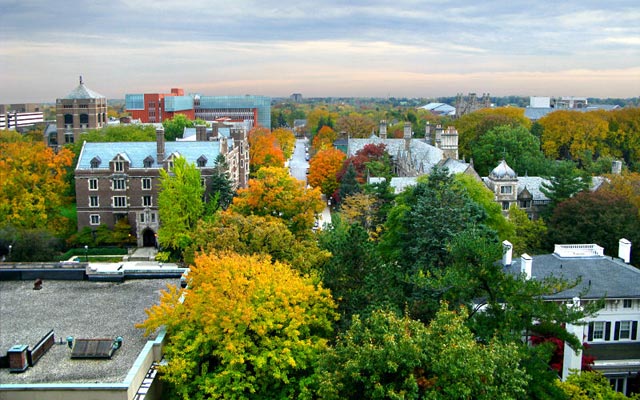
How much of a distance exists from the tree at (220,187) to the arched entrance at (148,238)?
22.3ft

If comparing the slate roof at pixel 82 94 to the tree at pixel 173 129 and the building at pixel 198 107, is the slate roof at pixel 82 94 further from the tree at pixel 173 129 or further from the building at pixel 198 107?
the building at pixel 198 107

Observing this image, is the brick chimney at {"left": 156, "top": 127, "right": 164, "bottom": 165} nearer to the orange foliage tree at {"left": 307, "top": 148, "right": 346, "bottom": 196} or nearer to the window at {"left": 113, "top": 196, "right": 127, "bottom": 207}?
the window at {"left": 113, "top": 196, "right": 127, "bottom": 207}

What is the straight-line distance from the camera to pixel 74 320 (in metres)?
28.2

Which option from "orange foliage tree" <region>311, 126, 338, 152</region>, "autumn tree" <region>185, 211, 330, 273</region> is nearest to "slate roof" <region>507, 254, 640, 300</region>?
"autumn tree" <region>185, 211, 330, 273</region>

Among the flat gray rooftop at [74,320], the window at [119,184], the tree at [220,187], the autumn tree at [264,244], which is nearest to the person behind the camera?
the flat gray rooftop at [74,320]

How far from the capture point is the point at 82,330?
2692 cm

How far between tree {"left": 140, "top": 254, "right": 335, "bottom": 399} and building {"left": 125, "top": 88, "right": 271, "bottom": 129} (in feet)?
410

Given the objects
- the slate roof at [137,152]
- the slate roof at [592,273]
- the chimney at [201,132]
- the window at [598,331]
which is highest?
the chimney at [201,132]

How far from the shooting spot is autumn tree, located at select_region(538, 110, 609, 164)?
88312 millimetres

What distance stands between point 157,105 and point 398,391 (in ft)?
492

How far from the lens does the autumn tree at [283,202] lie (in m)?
45.9

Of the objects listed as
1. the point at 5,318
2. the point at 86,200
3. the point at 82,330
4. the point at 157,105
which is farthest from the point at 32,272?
the point at 157,105

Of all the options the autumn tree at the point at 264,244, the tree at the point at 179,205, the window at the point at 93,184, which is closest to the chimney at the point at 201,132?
the window at the point at 93,184

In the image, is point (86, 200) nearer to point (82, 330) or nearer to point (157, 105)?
point (82, 330)
